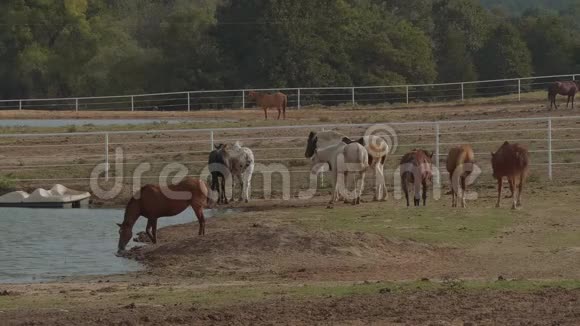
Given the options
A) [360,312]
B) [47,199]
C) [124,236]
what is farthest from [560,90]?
[360,312]

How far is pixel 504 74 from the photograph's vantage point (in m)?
60.4

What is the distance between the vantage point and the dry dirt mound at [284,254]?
14820 mm

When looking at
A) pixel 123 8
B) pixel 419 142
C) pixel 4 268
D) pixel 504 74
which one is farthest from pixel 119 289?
pixel 123 8

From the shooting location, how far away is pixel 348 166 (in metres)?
22.0

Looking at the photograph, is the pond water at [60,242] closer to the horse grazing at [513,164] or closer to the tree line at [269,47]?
the horse grazing at [513,164]

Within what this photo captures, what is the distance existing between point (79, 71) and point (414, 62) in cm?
1813

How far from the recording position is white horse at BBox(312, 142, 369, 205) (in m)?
21.8

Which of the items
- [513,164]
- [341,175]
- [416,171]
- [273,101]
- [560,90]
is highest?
[560,90]

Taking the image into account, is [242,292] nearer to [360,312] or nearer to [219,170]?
[360,312]

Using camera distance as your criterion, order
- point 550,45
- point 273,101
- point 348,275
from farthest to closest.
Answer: point 550,45
point 273,101
point 348,275

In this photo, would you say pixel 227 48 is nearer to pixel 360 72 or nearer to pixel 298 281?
pixel 360 72

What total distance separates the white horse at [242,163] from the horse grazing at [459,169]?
179 inches

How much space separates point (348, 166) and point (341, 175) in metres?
0.23

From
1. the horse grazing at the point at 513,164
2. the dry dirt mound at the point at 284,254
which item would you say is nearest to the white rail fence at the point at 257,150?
the horse grazing at the point at 513,164
